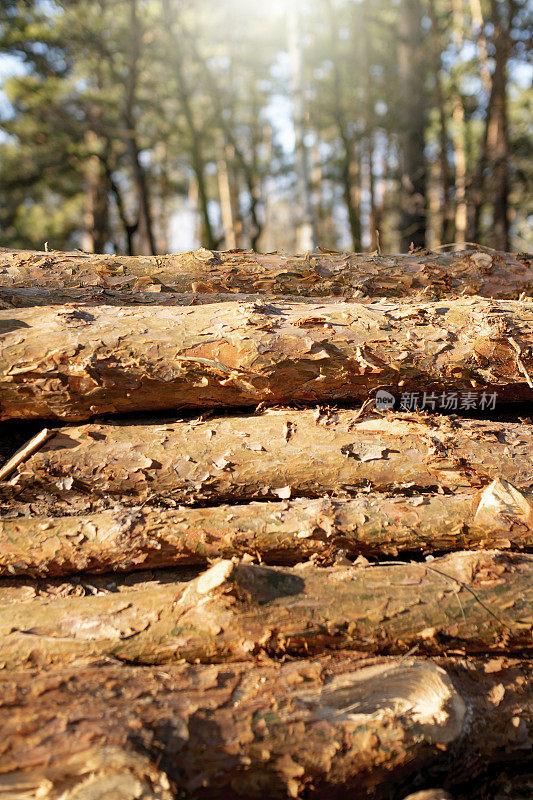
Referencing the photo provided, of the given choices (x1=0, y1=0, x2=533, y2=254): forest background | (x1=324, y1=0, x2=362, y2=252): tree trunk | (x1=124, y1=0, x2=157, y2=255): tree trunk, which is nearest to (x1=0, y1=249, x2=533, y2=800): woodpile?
(x1=0, y1=0, x2=533, y2=254): forest background

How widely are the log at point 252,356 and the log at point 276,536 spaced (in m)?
0.64

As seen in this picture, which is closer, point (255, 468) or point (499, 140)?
point (255, 468)

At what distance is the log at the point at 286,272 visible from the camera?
3076mm

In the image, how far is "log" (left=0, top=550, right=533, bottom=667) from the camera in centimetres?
173

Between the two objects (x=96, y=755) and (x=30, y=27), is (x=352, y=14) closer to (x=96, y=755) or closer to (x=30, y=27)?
(x=30, y=27)

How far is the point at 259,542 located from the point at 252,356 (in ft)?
2.92

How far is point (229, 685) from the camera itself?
157 centimetres

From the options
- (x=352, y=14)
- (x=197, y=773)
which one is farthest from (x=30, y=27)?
(x=197, y=773)

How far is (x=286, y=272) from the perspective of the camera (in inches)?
132

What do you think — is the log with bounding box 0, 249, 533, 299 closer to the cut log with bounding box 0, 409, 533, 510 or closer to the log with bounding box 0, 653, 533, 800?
the cut log with bounding box 0, 409, 533, 510

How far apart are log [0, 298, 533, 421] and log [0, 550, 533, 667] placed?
0.95 metres

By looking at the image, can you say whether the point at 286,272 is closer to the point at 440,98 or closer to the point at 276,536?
the point at 276,536

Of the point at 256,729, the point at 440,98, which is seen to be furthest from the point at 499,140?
the point at 256,729

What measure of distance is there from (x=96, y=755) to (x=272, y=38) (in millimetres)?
19509
